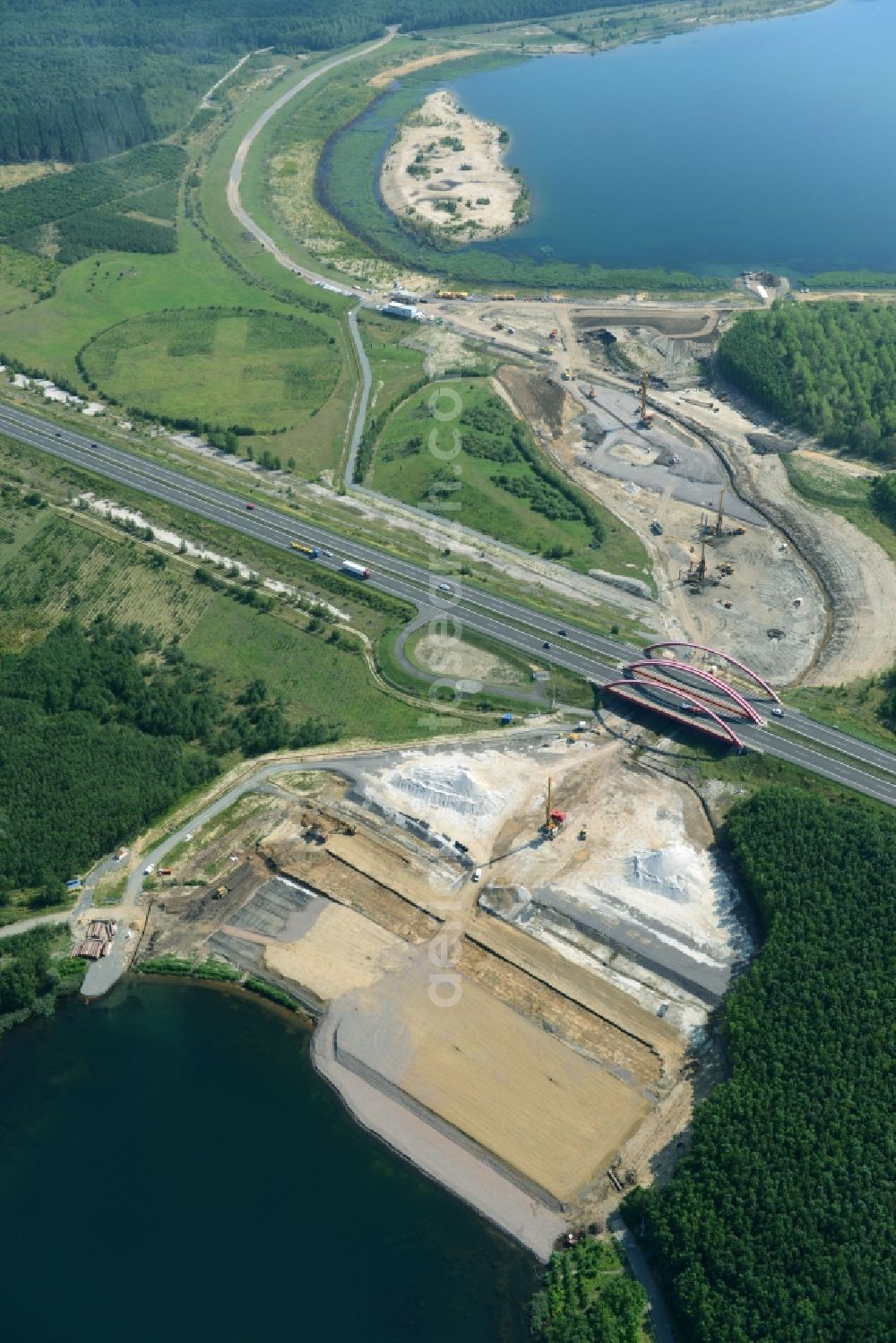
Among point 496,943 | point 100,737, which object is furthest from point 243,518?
point 496,943

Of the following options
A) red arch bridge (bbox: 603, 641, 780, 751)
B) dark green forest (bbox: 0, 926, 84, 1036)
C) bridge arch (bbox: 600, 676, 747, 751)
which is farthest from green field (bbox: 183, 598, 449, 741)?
dark green forest (bbox: 0, 926, 84, 1036)

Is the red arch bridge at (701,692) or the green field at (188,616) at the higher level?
the red arch bridge at (701,692)

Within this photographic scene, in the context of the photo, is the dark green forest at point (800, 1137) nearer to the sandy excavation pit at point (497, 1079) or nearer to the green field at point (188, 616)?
the sandy excavation pit at point (497, 1079)

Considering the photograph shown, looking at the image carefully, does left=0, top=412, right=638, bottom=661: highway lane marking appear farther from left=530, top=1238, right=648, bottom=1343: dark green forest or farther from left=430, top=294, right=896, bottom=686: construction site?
left=530, top=1238, right=648, bottom=1343: dark green forest

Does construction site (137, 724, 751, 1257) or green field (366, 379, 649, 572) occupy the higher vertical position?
green field (366, 379, 649, 572)

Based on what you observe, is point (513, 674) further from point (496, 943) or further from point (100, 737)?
point (100, 737)

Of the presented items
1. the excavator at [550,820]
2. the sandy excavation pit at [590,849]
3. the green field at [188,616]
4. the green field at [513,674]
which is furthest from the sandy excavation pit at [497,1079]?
the green field at [513,674]

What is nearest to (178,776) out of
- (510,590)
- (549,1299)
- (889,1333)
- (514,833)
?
(514,833)

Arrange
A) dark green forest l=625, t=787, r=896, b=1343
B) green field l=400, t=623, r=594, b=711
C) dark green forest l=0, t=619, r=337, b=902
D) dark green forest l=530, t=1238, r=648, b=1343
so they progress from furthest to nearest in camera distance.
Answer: green field l=400, t=623, r=594, b=711 < dark green forest l=0, t=619, r=337, b=902 < dark green forest l=530, t=1238, r=648, b=1343 < dark green forest l=625, t=787, r=896, b=1343
